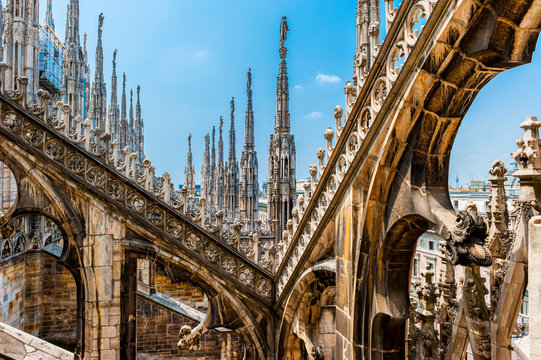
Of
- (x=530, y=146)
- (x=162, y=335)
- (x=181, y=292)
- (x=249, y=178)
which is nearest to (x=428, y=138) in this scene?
(x=530, y=146)

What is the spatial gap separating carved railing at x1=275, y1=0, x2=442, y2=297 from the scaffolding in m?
19.0

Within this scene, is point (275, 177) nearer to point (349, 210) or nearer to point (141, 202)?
point (141, 202)

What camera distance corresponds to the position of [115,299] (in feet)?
24.2

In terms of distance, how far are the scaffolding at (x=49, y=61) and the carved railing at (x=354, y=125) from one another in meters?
19.0

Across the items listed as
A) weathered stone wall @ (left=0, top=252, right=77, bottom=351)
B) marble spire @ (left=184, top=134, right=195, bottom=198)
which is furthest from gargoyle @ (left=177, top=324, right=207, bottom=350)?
marble spire @ (left=184, top=134, right=195, bottom=198)

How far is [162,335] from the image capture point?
12211 millimetres

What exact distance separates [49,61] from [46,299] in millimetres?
17497

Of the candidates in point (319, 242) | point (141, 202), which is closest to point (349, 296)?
point (319, 242)

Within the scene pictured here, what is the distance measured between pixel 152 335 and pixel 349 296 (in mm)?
8966

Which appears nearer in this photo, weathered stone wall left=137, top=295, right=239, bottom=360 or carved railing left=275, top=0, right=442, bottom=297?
carved railing left=275, top=0, right=442, bottom=297

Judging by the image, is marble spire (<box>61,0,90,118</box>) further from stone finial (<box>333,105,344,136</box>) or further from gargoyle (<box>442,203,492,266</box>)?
gargoyle (<box>442,203,492,266</box>)

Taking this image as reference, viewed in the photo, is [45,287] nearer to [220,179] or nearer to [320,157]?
[320,157]

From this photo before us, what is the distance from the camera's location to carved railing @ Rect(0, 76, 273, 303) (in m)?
6.99

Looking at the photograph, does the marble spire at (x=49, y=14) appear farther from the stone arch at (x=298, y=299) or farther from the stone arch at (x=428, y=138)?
the stone arch at (x=428, y=138)
